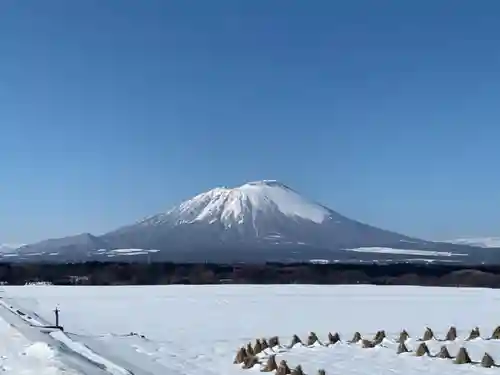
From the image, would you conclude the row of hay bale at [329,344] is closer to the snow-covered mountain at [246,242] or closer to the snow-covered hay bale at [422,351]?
the snow-covered hay bale at [422,351]

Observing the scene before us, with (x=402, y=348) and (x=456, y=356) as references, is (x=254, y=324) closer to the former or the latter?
(x=402, y=348)

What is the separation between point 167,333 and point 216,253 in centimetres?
14950

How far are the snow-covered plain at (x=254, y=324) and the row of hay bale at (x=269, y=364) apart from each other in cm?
23

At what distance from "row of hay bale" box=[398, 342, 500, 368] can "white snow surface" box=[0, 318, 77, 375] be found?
21.0 feet

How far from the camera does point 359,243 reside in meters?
186

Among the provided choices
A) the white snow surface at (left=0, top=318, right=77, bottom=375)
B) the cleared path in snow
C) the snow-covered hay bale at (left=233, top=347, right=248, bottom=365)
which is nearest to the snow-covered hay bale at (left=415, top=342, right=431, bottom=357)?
the snow-covered hay bale at (left=233, top=347, right=248, bottom=365)

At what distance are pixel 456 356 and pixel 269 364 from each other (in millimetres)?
3329

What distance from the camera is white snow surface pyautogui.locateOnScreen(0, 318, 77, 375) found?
9656 mm

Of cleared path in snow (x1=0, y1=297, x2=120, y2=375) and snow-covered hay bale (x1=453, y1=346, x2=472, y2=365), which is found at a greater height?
cleared path in snow (x1=0, y1=297, x2=120, y2=375)

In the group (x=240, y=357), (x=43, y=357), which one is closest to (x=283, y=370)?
(x=240, y=357)

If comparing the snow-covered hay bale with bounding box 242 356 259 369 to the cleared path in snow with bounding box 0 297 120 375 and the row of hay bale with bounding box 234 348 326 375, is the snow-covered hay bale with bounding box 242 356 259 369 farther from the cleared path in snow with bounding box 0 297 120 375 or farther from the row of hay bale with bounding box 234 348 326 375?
the cleared path in snow with bounding box 0 297 120 375

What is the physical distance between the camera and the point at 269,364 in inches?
475

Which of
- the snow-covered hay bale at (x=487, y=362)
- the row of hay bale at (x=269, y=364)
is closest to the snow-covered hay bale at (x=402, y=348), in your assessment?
the snow-covered hay bale at (x=487, y=362)

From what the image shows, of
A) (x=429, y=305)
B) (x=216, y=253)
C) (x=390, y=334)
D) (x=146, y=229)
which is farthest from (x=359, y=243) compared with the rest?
(x=390, y=334)
